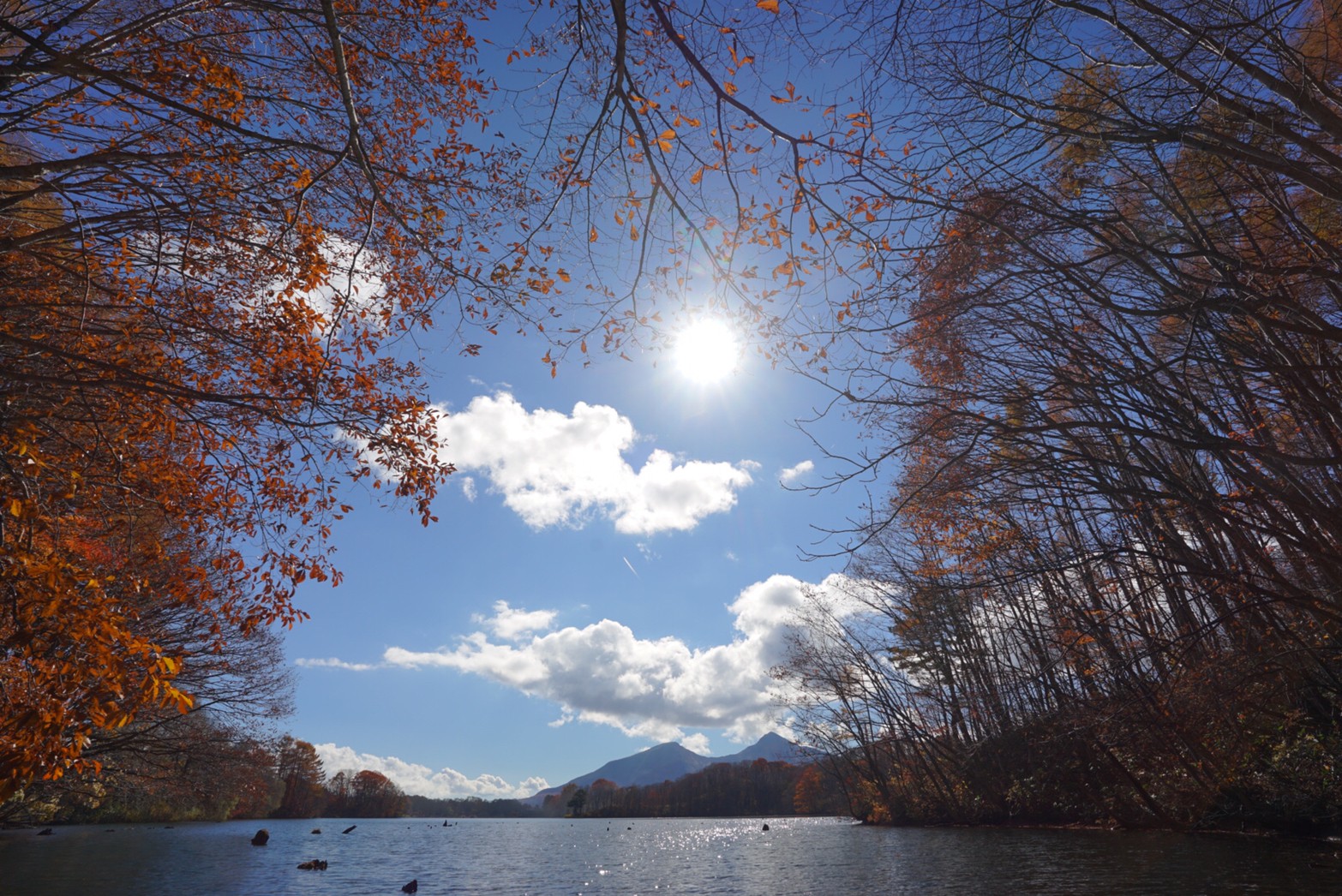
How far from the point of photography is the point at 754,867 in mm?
18969

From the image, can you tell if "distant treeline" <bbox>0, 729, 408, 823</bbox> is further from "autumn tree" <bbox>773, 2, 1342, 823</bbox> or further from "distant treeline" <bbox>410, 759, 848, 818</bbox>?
"distant treeline" <bbox>410, 759, 848, 818</bbox>

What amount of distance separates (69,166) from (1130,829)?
78.2ft

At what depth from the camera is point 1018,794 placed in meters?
22.7

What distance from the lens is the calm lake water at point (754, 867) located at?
10.2 meters

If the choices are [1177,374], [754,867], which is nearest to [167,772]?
[754,867]

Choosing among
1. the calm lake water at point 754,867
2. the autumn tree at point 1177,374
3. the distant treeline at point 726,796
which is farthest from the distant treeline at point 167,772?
the distant treeline at point 726,796

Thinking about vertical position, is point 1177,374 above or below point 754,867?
above

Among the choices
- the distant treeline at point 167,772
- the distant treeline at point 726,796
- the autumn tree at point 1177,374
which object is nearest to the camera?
the autumn tree at point 1177,374

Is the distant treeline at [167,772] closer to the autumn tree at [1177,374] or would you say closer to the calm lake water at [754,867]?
the calm lake water at [754,867]

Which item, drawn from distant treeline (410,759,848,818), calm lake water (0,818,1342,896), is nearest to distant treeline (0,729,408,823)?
calm lake water (0,818,1342,896)

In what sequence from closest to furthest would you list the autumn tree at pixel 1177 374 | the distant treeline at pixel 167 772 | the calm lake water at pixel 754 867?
1. the autumn tree at pixel 1177 374
2. the calm lake water at pixel 754 867
3. the distant treeline at pixel 167 772

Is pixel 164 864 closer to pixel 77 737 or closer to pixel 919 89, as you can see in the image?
pixel 77 737

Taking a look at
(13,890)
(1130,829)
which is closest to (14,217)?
(13,890)

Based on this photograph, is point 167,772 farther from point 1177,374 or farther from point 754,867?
point 1177,374
